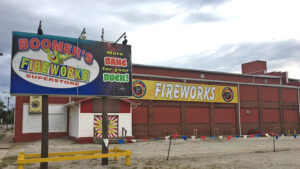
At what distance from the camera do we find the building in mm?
26031

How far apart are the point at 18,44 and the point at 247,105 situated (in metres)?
30.4

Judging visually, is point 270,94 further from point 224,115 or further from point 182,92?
point 182,92

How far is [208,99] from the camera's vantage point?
32.7m

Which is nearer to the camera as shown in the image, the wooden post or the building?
the wooden post

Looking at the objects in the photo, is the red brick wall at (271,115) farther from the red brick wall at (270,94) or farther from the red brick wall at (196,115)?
the red brick wall at (196,115)

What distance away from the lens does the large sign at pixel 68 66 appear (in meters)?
11.4

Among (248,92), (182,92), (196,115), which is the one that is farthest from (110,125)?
(248,92)

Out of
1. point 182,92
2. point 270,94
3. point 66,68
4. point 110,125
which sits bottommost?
point 110,125

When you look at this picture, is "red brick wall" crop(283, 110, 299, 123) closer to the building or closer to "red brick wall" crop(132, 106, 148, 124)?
the building

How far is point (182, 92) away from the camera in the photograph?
Answer: 102 ft

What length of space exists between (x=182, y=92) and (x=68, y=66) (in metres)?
20.3

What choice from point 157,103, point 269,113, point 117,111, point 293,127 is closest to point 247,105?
point 269,113

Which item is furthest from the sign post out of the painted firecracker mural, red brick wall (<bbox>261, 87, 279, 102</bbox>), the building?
red brick wall (<bbox>261, 87, 279, 102</bbox>)

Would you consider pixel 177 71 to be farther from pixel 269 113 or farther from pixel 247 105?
pixel 269 113
